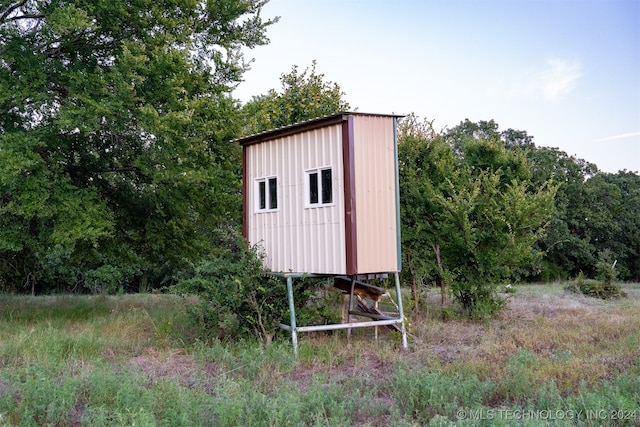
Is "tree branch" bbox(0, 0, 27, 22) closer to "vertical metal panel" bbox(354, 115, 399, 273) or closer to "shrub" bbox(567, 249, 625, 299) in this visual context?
"vertical metal panel" bbox(354, 115, 399, 273)

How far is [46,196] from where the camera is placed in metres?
11.4

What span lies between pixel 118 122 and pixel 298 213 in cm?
487

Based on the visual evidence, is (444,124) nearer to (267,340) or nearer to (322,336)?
(322,336)

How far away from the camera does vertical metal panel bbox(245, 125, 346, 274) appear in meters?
9.91

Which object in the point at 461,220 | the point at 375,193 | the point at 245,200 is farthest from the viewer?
the point at 461,220

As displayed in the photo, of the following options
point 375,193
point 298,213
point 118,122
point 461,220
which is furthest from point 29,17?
point 461,220

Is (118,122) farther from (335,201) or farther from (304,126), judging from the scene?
(335,201)

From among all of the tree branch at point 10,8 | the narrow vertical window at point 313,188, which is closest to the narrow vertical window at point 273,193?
the narrow vertical window at point 313,188

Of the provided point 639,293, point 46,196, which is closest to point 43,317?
point 46,196

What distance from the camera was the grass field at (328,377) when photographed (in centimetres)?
587

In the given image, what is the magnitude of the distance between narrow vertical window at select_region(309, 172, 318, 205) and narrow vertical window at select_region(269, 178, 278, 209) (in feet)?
3.38

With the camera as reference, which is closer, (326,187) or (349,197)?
(349,197)

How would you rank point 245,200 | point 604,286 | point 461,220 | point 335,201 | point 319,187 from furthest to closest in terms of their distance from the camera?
point 604,286 → point 461,220 → point 245,200 → point 319,187 → point 335,201

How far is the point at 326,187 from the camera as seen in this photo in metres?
10.2
